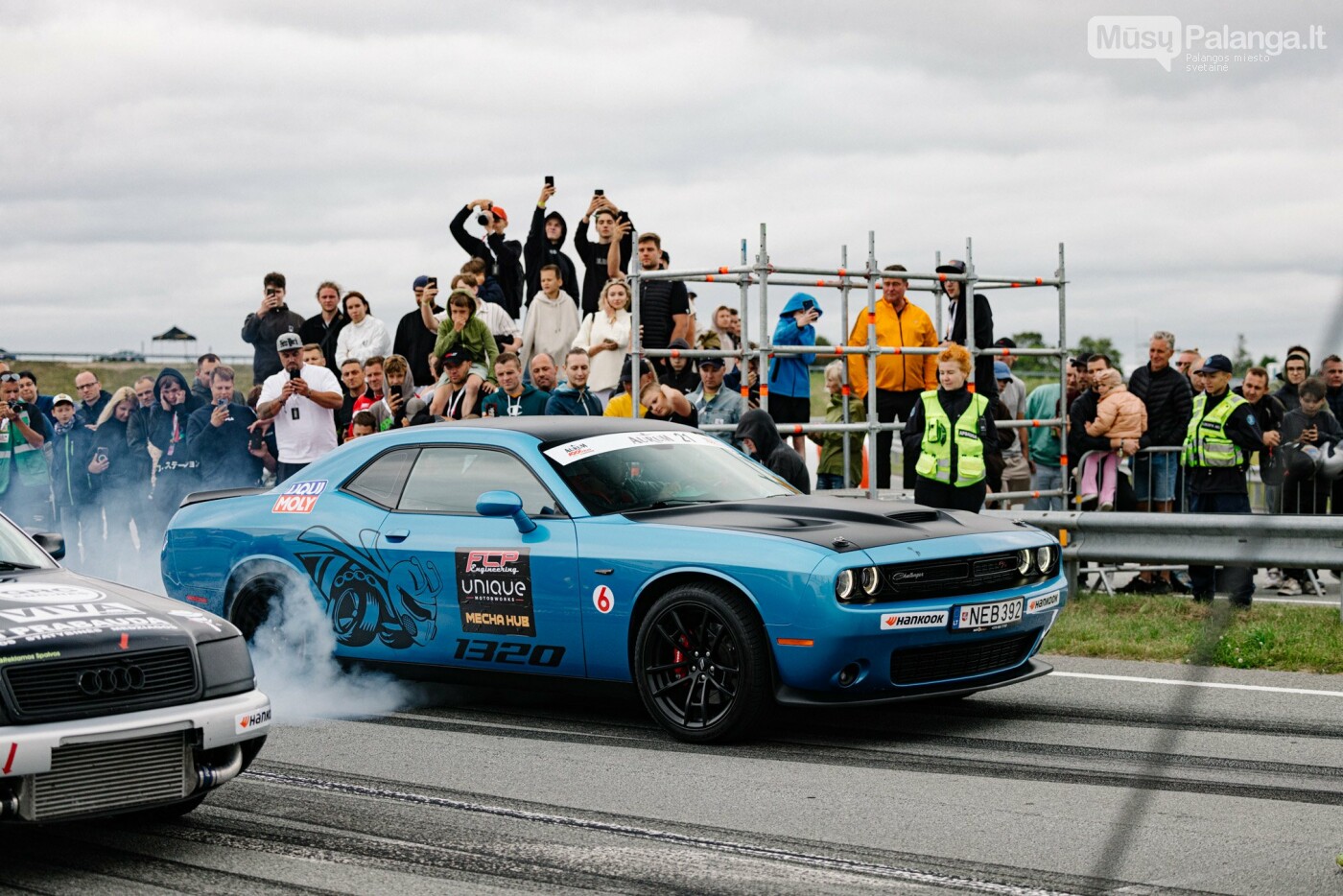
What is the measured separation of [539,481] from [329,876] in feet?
10.1

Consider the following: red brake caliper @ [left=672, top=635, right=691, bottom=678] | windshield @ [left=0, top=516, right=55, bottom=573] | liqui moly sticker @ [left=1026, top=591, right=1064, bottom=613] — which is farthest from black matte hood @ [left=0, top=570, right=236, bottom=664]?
liqui moly sticker @ [left=1026, top=591, right=1064, bottom=613]

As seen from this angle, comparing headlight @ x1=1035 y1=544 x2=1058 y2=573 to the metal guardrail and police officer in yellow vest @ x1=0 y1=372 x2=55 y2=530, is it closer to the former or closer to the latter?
the metal guardrail

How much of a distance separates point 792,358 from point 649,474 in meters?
5.25

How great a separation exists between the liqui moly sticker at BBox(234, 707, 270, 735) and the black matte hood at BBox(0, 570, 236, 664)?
0.96 ft

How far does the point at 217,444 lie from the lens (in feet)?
45.6

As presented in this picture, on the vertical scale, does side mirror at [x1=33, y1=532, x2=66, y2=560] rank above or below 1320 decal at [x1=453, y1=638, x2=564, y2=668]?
above

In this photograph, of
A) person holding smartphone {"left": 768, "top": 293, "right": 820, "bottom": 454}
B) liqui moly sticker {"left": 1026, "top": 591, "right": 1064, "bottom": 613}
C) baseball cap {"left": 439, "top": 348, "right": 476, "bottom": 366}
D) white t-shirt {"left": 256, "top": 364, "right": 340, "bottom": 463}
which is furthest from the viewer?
white t-shirt {"left": 256, "top": 364, "right": 340, "bottom": 463}

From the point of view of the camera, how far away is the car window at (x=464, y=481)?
7.71 meters

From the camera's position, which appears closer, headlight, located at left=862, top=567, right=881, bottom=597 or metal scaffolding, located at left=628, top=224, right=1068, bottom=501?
→ headlight, located at left=862, top=567, right=881, bottom=597

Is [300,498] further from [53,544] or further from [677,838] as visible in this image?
[677,838]

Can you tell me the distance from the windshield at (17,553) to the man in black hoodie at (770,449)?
16.0ft

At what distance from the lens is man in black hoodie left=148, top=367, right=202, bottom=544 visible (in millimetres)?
14172

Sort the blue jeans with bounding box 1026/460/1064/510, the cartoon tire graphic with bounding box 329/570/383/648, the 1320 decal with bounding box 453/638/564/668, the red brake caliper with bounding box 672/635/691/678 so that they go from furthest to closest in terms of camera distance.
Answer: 1. the blue jeans with bounding box 1026/460/1064/510
2. the cartoon tire graphic with bounding box 329/570/383/648
3. the 1320 decal with bounding box 453/638/564/668
4. the red brake caliper with bounding box 672/635/691/678

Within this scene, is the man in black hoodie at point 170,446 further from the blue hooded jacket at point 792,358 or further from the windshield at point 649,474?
the windshield at point 649,474
